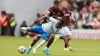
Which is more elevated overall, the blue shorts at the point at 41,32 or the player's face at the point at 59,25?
the player's face at the point at 59,25

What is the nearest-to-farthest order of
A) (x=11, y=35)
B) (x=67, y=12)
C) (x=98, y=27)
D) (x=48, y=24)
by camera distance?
(x=48, y=24) → (x=67, y=12) → (x=98, y=27) → (x=11, y=35)

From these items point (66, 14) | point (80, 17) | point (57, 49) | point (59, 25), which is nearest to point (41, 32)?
point (59, 25)

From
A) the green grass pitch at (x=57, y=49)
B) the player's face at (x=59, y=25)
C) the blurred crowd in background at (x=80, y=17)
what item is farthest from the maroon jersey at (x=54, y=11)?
the blurred crowd in background at (x=80, y=17)

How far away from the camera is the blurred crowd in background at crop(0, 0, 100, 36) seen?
34.1 metres

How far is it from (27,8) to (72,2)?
10.9 feet

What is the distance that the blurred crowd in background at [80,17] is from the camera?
112 feet

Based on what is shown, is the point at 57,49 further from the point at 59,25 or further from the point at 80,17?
the point at 80,17

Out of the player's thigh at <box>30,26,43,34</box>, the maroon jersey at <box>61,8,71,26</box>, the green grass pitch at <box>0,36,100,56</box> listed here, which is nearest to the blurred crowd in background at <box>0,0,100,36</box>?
the green grass pitch at <box>0,36,100,56</box>

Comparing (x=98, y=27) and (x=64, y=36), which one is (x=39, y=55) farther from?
(x=98, y=27)

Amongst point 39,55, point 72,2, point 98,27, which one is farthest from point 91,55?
point 72,2

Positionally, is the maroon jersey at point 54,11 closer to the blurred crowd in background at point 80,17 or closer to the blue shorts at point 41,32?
the blue shorts at point 41,32

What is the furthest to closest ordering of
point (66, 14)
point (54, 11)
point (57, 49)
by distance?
point (57, 49)
point (66, 14)
point (54, 11)

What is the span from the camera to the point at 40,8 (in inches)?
1449

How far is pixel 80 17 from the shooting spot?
35.0 meters
